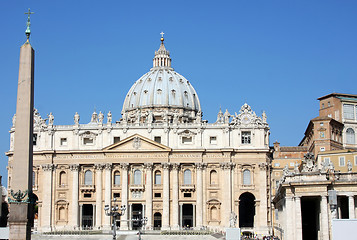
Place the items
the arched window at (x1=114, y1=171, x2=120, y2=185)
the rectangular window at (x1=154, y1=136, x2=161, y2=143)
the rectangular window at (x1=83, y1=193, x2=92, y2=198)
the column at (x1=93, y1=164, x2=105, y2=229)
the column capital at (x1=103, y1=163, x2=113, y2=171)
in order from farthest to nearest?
1. the rectangular window at (x1=154, y1=136, x2=161, y2=143)
2. the arched window at (x1=114, y1=171, x2=120, y2=185)
3. the rectangular window at (x1=83, y1=193, x2=92, y2=198)
4. the column capital at (x1=103, y1=163, x2=113, y2=171)
5. the column at (x1=93, y1=164, x2=105, y2=229)

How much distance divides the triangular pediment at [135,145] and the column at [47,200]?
29.1 feet

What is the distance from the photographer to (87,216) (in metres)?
101

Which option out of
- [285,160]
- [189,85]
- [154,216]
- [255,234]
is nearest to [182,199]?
[154,216]

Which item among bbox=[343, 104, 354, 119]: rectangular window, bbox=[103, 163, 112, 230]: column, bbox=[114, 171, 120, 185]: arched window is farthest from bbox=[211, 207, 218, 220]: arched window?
bbox=[343, 104, 354, 119]: rectangular window

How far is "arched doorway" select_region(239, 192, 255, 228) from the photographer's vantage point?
10588 centimetres

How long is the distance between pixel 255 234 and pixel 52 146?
31829mm

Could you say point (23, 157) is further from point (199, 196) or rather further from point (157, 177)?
point (157, 177)

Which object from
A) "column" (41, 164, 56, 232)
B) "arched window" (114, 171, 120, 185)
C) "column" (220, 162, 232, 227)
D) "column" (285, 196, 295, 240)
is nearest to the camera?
"column" (285, 196, 295, 240)

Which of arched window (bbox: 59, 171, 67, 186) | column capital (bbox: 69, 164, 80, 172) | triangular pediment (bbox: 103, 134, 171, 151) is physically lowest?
arched window (bbox: 59, 171, 67, 186)

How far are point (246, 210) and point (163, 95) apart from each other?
3308 cm

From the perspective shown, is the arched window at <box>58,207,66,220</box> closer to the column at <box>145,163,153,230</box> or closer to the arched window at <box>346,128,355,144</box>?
the column at <box>145,163,153,230</box>

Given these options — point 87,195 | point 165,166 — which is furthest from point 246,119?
point 87,195

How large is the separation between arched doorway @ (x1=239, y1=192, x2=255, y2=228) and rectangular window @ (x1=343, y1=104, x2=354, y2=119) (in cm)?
2085

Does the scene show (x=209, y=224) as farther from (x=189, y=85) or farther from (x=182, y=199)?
(x=189, y=85)
